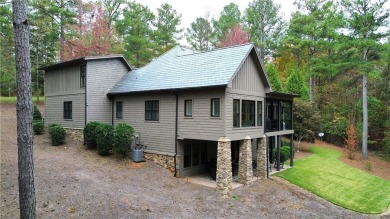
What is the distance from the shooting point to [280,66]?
39594 mm

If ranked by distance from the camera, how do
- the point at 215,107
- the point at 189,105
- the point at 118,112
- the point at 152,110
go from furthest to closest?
1. the point at 118,112
2. the point at 152,110
3. the point at 189,105
4. the point at 215,107

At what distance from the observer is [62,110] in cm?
1894

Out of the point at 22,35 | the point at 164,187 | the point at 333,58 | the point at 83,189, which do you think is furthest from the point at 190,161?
the point at 333,58

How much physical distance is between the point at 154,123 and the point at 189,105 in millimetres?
2706

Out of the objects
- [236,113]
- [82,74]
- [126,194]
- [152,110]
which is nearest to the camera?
[126,194]

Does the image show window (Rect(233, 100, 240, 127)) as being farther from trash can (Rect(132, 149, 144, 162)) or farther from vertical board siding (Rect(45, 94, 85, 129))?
vertical board siding (Rect(45, 94, 85, 129))

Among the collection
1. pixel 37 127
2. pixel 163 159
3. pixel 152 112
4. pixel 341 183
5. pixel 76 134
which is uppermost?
pixel 152 112

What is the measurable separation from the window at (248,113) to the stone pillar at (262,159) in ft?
5.23

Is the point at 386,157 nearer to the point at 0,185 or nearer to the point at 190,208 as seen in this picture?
the point at 190,208

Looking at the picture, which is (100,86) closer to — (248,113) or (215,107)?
(215,107)

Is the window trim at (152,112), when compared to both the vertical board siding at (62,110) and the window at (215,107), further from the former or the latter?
the vertical board siding at (62,110)

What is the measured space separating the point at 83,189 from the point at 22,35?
655 cm

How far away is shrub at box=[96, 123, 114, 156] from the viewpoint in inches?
595

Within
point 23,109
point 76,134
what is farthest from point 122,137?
point 23,109
